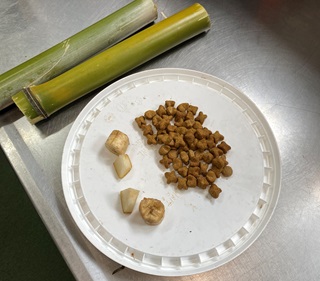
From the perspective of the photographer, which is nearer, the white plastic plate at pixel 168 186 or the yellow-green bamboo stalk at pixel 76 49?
the white plastic plate at pixel 168 186

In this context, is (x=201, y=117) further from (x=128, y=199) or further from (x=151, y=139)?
(x=128, y=199)

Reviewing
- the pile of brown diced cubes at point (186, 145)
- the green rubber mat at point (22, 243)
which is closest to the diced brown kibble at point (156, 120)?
the pile of brown diced cubes at point (186, 145)

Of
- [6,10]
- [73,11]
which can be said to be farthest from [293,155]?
[6,10]

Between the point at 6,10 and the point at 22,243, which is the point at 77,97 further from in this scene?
the point at 22,243

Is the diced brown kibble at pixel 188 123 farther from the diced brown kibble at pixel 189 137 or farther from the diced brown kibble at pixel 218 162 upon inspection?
the diced brown kibble at pixel 218 162

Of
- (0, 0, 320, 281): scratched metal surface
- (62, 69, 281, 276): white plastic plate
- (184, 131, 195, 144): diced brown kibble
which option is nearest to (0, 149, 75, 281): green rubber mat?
(0, 0, 320, 281): scratched metal surface

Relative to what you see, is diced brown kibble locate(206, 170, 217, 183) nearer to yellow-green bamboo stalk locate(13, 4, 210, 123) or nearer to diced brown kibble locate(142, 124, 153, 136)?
diced brown kibble locate(142, 124, 153, 136)
